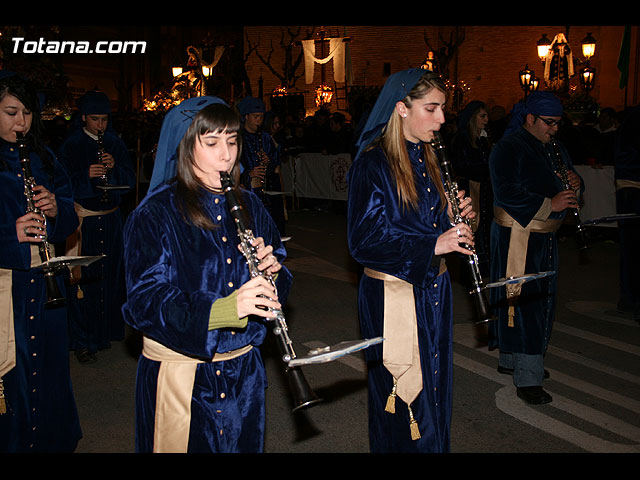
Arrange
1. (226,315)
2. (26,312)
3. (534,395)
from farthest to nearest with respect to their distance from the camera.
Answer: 1. (534,395)
2. (26,312)
3. (226,315)

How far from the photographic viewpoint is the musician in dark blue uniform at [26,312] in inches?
145

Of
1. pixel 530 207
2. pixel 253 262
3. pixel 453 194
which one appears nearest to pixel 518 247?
pixel 530 207

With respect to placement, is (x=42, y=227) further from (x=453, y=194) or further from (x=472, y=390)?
(x=472, y=390)

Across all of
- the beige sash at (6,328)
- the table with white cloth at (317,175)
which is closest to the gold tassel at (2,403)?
the beige sash at (6,328)

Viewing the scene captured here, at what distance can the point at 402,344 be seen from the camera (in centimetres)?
333

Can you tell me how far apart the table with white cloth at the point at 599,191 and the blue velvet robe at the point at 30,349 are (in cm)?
967

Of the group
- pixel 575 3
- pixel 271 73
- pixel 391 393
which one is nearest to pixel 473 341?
pixel 391 393

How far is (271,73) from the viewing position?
4109cm

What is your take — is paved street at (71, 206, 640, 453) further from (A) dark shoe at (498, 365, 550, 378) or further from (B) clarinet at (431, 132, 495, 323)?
(B) clarinet at (431, 132, 495, 323)

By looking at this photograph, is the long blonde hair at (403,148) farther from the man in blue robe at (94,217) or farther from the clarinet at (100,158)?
the clarinet at (100,158)

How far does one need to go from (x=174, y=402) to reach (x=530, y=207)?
3.56 meters

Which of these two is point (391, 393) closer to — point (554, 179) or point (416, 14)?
point (554, 179)

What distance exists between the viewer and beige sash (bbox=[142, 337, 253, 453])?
8.52 ft

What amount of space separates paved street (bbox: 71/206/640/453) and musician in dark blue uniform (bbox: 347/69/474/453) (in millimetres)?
1167
